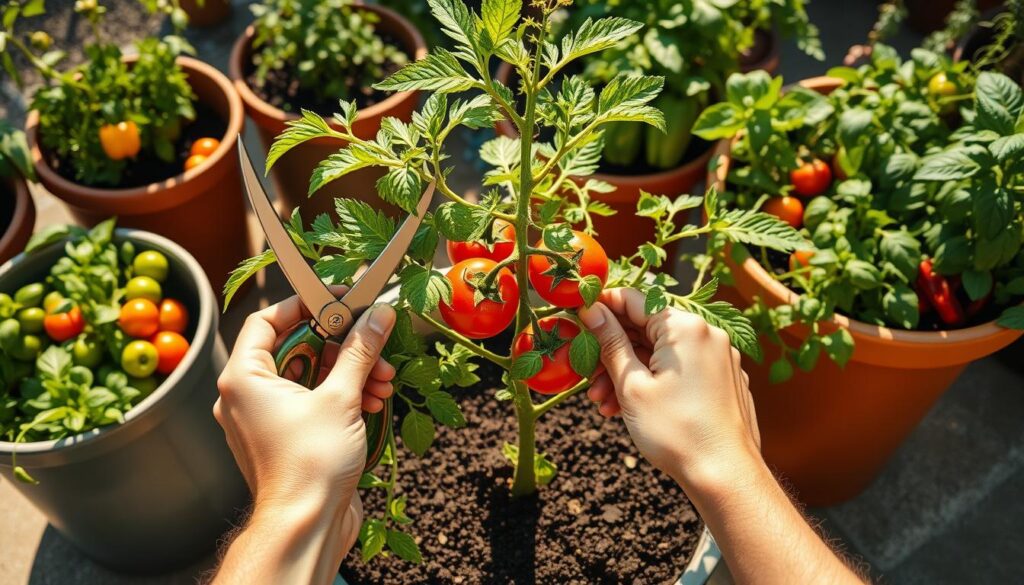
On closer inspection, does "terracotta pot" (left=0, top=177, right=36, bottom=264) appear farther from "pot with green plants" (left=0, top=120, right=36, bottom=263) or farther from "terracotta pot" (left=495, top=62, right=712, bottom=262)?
"terracotta pot" (left=495, top=62, right=712, bottom=262)

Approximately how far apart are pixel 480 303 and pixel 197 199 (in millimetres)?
1337

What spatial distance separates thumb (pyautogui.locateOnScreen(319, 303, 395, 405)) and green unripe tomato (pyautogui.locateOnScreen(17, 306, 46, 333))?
943 millimetres

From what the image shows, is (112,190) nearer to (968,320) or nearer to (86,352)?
(86,352)

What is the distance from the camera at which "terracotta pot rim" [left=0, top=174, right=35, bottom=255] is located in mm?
1955

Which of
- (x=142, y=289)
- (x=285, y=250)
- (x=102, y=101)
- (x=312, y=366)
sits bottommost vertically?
(x=142, y=289)

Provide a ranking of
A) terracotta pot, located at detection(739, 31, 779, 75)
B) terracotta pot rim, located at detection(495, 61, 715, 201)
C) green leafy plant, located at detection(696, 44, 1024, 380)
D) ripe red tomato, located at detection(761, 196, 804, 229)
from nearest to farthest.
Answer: green leafy plant, located at detection(696, 44, 1024, 380), ripe red tomato, located at detection(761, 196, 804, 229), terracotta pot rim, located at detection(495, 61, 715, 201), terracotta pot, located at detection(739, 31, 779, 75)

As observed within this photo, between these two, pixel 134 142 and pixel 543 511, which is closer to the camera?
pixel 543 511

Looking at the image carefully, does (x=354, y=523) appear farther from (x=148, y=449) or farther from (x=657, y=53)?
(x=657, y=53)

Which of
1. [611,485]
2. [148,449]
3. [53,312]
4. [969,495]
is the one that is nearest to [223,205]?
[53,312]

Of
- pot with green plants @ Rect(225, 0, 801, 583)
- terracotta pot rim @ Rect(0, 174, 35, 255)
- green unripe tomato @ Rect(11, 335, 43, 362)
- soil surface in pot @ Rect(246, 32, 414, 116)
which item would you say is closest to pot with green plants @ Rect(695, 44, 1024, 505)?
pot with green plants @ Rect(225, 0, 801, 583)

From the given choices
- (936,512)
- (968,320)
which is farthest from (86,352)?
(936,512)

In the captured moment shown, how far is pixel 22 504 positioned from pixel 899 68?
234 cm

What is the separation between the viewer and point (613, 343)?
3.90ft

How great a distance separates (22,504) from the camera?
2125mm
